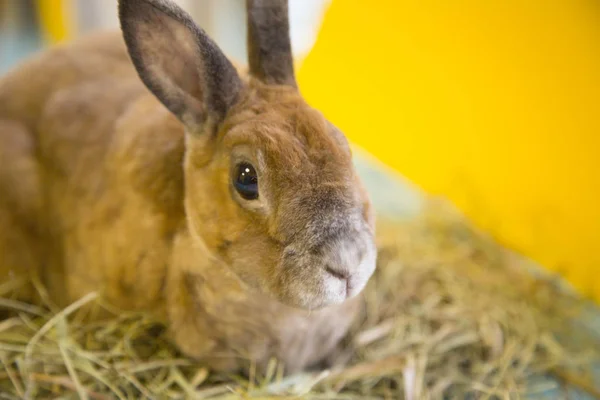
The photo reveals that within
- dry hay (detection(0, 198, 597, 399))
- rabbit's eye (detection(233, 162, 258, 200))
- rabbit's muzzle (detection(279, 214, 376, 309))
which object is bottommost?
dry hay (detection(0, 198, 597, 399))

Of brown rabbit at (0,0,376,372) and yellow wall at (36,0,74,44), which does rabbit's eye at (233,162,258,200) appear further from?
yellow wall at (36,0,74,44)

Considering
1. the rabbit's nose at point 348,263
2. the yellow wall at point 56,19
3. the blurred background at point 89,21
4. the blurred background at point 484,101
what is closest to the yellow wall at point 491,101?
the blurred background at point 484,101

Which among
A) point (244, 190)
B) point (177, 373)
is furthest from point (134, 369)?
point (244, 190)

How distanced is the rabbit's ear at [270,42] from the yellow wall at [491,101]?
0.44m

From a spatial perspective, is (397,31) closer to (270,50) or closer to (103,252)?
(270,50)

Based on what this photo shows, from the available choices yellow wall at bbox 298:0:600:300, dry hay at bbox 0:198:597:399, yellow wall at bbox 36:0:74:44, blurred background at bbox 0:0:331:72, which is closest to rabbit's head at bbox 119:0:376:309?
dry hay at bbox 0:198:597:399

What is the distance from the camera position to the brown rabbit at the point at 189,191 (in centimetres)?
106

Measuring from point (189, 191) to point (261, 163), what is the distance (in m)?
0.27

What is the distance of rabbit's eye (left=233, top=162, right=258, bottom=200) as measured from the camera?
110cm

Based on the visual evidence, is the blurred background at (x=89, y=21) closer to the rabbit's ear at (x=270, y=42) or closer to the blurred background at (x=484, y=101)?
the blurred background at (x=484, y=101)

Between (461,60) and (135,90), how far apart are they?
115cm

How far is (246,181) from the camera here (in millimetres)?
1107

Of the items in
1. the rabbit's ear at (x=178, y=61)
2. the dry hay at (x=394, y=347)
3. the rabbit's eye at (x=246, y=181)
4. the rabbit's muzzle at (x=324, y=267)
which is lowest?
the dry hay at (x=394, y=347)

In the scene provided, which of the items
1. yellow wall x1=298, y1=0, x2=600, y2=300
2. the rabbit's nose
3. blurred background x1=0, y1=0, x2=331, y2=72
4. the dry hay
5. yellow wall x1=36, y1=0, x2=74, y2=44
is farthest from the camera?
yellow wall x1=36, y1=0, x2=74, y2=44
